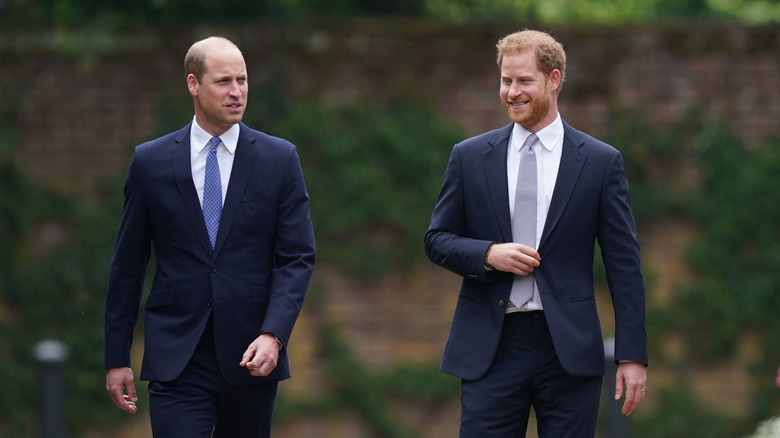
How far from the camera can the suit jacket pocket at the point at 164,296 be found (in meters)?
4.54

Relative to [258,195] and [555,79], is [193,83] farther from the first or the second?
[555,79]

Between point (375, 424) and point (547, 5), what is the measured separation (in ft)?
25.2

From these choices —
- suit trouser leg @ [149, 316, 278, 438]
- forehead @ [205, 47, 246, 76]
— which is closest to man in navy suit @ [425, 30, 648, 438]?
suit trouser leg @ [149, 316, 278, 438]

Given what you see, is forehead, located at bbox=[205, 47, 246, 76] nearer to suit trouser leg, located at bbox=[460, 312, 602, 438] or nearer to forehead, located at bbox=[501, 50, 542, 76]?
forehead, located at bbox=[501, 50, 542, 76]

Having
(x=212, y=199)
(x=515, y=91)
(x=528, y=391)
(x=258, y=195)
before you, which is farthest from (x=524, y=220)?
(x=212, y=199)

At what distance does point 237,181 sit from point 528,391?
4.32 feet

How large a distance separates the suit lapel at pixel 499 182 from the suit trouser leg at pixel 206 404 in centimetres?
104

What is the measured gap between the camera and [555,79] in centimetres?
448

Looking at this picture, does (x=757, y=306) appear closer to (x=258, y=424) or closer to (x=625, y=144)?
(x=625, y=144)

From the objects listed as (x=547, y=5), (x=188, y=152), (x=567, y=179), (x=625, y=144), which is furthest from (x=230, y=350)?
(x=547, y=5)

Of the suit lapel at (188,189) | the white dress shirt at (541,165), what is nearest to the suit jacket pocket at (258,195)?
the suit lapel at (188,189)

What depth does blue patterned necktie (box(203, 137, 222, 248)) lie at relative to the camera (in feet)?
14.9

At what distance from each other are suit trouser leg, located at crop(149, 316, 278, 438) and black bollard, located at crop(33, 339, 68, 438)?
3.03 meters

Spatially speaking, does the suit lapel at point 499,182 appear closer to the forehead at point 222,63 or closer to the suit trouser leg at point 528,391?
the suit trouser leg at point 528,391
